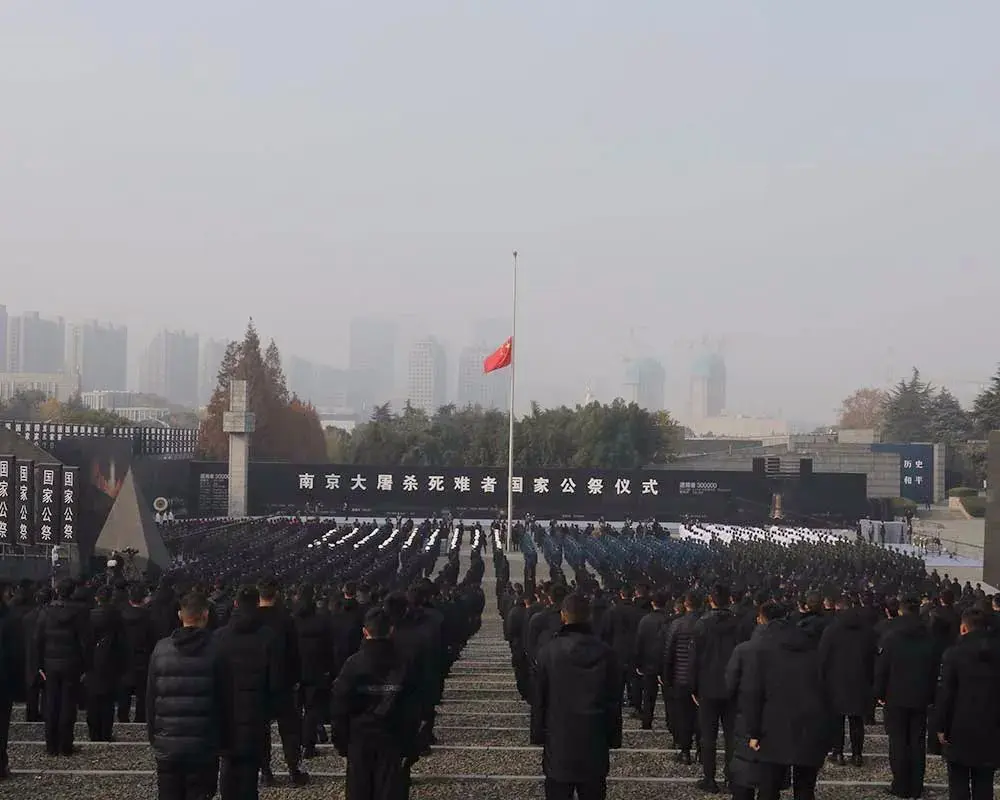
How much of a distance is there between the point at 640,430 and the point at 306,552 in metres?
38.9

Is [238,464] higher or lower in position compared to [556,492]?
higher

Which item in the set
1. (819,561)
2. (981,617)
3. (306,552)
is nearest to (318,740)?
(981,617)

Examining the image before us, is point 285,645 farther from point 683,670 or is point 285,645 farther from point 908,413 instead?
point 908,413

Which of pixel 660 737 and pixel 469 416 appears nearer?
pixel 660 737

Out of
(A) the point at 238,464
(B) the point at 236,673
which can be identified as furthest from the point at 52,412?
(B) the point at 236,673

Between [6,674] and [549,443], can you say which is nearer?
[6,674]

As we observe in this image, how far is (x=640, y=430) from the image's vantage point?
6222 cm

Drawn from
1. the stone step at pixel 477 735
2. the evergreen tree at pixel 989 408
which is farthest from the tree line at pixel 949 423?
the stone step at pixel 477 735

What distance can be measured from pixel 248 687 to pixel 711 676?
2.89 metres

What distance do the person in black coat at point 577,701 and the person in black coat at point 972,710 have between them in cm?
200

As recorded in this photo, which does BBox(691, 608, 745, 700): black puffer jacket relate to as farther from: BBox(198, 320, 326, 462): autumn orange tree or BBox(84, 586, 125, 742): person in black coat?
BBox(198, 320, 326, 462): autumn orange tree

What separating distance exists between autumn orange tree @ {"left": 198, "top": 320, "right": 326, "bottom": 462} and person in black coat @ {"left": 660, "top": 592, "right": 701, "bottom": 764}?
59.6 meters

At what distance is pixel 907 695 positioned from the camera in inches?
300

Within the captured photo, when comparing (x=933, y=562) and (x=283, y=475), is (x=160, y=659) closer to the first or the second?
(x=933, y=562)
